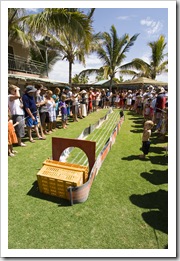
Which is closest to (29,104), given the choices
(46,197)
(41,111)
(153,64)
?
(41,111)

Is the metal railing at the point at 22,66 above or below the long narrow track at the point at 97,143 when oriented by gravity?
above

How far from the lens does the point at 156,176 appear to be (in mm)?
4691

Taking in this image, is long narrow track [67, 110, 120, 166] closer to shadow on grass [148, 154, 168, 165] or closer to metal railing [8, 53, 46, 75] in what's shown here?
shadow on grass [148, 154, 168, 165]

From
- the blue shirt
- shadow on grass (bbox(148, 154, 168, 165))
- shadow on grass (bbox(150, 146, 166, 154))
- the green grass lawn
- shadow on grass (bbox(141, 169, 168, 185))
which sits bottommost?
the green grass lawn

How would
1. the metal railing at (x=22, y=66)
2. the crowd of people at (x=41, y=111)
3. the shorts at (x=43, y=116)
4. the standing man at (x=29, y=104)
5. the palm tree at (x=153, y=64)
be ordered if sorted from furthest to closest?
the palm tree at (x=153, y=64) → the metal railing at (x=22, y=66) → the shorts at (x=43, y=116) → the standing man at (x=29, y=104) → the crowd of people at (x=41, y=111)

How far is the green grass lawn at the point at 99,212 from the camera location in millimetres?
2744

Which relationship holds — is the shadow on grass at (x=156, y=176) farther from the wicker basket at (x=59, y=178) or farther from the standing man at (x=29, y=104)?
the standing man at (x=29, y=104)

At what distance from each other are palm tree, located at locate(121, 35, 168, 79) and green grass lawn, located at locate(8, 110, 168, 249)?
20828 mm

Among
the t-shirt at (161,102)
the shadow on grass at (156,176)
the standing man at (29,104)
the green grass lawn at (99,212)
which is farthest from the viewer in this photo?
the t-shirt at (161,102)

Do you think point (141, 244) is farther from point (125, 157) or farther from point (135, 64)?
point (135, 64)

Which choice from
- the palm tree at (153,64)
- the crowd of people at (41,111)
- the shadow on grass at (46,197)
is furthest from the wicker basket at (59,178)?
the palm tree at (153,64)

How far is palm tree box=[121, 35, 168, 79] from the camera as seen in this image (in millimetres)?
23750

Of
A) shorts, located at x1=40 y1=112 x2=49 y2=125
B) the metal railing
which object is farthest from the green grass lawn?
the metal railing

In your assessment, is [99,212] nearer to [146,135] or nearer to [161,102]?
[146,135]
